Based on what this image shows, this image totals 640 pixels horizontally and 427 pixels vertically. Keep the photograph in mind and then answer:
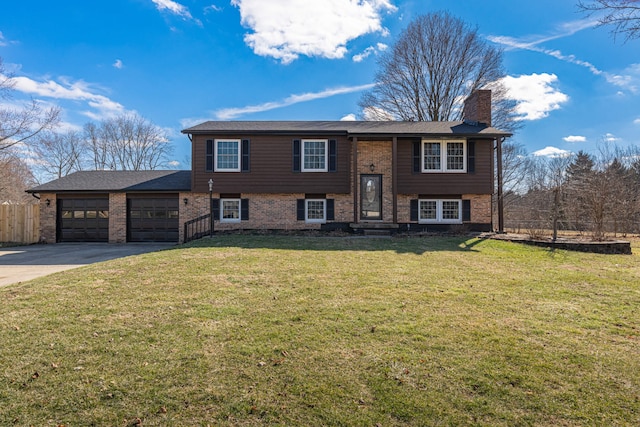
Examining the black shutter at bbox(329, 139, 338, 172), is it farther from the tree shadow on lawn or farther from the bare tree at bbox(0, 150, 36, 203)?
the bare tree at bbox(0, 150, 36, 203)

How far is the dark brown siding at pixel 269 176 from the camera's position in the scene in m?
15.2

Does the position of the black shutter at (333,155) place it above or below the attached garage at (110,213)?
above

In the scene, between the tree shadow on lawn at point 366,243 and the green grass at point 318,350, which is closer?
the green grass at point 318,350

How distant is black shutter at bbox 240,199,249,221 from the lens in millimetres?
15436

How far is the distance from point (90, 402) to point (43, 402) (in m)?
0.39

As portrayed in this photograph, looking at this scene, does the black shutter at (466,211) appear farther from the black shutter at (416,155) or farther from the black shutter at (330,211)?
the black shutter at (330,211)

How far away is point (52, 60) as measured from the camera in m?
19.1

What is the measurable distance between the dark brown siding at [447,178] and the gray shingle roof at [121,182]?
1050cm

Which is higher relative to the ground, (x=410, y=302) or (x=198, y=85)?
(x=198, y=85)

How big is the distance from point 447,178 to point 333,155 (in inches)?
222

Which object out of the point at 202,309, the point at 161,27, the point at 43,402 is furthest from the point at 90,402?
the point at 161,27

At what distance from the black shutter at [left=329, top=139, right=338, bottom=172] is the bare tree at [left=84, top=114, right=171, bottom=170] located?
27.2 m

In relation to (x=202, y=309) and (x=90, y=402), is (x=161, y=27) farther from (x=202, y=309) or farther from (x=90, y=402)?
(x=90, y=402)

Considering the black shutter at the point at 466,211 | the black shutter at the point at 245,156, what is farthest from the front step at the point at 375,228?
the black shutter at the point at 245,156
